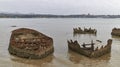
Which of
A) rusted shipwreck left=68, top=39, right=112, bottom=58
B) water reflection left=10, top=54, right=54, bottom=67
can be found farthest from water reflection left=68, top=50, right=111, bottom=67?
water reflection left=10, top=54, right=54, bottom=67

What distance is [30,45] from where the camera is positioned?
2723 centimetres

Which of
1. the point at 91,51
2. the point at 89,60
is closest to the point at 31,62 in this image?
the point at 89,60

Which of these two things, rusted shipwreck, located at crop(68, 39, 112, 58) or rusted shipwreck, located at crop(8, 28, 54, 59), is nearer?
rusted shipwreck, located at crop(8, 28, 54, 59)

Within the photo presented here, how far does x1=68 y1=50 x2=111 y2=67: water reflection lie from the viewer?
2361 centimetres

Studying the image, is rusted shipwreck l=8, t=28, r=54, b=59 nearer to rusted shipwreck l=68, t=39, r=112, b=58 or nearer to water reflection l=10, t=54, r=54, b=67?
water reflection l=10, t=54, r=54, b=67

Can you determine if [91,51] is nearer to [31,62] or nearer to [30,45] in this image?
[31,62]

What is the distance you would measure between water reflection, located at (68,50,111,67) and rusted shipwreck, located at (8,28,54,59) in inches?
93.8

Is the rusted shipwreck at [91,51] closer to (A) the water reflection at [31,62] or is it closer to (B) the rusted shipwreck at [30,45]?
(B) the rusted shipwreck at [30,45]

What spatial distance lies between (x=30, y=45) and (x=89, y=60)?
238 inches

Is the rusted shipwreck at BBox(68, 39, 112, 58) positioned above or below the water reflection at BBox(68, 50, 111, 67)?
above

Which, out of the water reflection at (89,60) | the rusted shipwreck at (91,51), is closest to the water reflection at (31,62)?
the water reflection at (89,60)

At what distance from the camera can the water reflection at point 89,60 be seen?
77.5 feet

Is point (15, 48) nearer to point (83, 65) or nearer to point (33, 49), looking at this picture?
point (33, 49)

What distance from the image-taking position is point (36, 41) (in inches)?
1148
